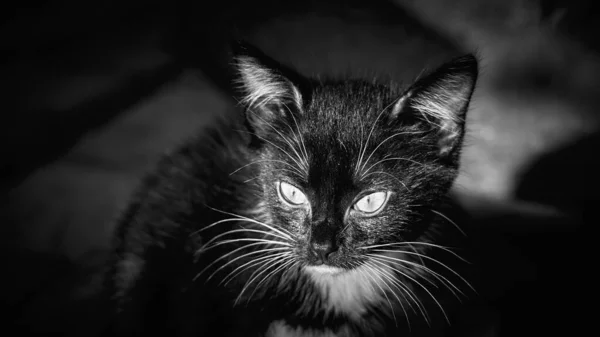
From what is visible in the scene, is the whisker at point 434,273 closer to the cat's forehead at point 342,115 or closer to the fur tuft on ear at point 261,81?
the cat's forehead at point 342,115

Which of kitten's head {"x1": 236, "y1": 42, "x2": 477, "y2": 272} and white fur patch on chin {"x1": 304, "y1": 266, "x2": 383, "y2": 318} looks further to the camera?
white fur patch on chin {"x1": 304, "y1": 266, "x2": 383, "y2": 318}

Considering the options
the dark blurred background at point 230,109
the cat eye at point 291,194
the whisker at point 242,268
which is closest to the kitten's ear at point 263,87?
the cat eye at point 291,194

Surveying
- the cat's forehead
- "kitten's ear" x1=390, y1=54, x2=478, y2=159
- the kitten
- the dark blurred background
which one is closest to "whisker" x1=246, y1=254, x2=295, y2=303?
the kitten

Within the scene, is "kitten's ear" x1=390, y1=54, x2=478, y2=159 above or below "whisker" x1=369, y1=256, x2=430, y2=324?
above

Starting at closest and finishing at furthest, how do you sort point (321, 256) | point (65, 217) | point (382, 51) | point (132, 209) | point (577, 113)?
point (321, 256)
point (132, 209)
point (65, 217)
point (577, 113)
point (382, 51)

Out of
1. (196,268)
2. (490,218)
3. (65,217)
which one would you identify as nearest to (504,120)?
(490,218)

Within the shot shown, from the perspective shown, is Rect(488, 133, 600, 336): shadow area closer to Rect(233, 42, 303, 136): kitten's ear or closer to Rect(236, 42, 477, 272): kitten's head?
Rect(236, 42, 477, 272): kitten's head

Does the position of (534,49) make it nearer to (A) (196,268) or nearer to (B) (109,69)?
(A) (196,268)
